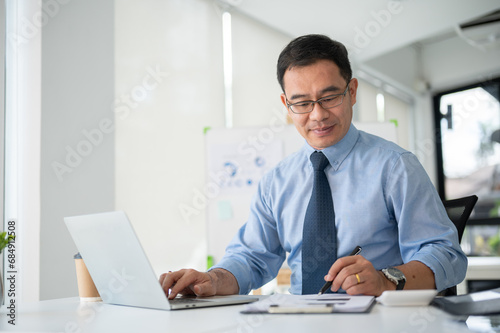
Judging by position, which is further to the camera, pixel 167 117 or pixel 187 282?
pixel 167 117

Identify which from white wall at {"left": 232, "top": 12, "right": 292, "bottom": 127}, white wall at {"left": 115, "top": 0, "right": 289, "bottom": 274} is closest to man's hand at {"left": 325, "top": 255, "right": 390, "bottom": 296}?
white wall at {"left": 115, "top": 0, "right": 289, "bottom": 274}

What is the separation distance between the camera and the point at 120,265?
1146mm

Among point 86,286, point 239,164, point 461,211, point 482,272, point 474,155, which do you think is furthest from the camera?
point 474,155

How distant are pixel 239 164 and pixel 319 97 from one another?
7.12 ft

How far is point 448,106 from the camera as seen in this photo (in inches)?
261

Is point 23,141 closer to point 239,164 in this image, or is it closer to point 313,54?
point 239,164

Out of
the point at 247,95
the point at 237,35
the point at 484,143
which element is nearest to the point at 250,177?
the point at 247,95

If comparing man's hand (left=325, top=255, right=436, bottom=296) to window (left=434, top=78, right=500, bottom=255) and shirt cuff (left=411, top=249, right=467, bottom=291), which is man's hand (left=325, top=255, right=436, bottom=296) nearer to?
shirt cuff (left=411, top=249, right=467, bottom=291)

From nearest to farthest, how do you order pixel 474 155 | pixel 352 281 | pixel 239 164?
pixel 352 281, pixel 239 164, pixel 474 155

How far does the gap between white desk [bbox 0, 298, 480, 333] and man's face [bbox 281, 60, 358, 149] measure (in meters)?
0.66

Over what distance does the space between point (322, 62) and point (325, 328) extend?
959 millimetres

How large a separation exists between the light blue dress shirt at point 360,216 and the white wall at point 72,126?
70.5 inches

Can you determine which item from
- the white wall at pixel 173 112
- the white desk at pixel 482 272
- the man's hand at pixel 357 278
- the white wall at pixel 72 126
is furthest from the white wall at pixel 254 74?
the man's hand at pixel 357 278

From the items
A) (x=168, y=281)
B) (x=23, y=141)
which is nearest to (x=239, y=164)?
(x=23, y=141)
